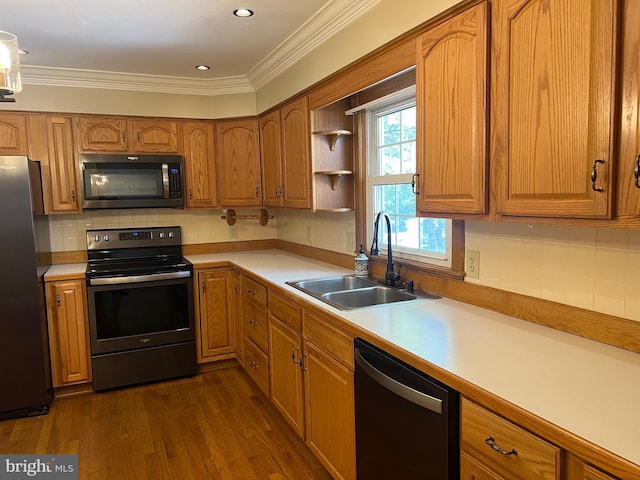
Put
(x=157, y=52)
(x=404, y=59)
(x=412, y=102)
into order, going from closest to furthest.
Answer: (x=404, y=59)
(x=412, y=102)
(x=157, y=52)

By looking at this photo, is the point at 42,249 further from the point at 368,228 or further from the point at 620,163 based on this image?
the point at 620,163

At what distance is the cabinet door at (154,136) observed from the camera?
364 cm

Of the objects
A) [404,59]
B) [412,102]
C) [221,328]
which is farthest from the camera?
[221,328]

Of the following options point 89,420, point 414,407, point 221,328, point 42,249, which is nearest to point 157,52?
point 42,249

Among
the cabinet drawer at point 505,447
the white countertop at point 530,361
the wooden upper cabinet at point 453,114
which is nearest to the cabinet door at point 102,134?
the white countertop at point 530,361

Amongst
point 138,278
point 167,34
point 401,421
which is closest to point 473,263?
point 401,421

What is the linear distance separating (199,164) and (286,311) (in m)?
1.89

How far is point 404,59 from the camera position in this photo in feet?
6.25

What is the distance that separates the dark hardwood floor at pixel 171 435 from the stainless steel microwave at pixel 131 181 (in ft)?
4.70

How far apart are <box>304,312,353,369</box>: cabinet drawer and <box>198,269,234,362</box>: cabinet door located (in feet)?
5.06

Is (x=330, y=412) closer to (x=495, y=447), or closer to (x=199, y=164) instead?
(x=495, y=447)

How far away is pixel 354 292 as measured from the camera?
2434 millimetres

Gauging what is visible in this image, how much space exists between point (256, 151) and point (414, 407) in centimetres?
287

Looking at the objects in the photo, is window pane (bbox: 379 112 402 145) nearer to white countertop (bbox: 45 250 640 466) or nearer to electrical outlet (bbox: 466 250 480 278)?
electrical outlet (bbox: 466 250 480 278)
